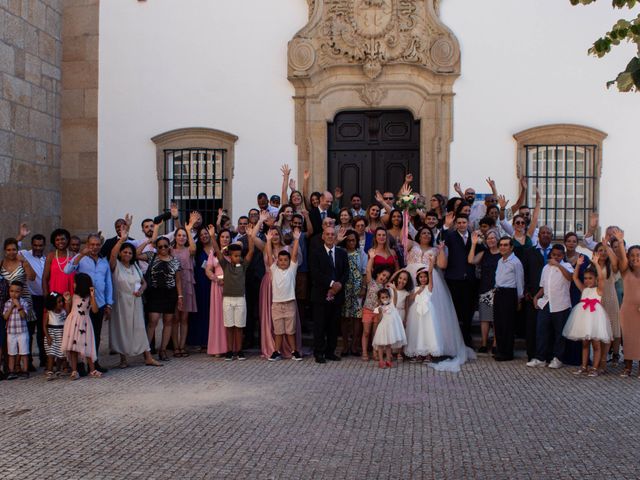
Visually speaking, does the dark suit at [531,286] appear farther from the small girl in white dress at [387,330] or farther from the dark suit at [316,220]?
the dark suit at [316,220]

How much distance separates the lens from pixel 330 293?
9.70m

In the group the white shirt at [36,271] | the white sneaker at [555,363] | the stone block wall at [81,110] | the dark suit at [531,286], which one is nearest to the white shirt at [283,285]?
the white shirt at [36,271]

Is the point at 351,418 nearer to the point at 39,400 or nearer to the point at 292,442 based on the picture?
the point at 292,442

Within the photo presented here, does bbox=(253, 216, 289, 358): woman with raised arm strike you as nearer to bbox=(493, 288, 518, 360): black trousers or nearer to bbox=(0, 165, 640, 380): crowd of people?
bbox=(0, 165, 640, 380): crowd of people

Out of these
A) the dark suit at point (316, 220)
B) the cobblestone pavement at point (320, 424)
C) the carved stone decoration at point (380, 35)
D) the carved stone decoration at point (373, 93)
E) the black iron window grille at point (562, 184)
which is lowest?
the cobblestone pavement at point (320, 424)

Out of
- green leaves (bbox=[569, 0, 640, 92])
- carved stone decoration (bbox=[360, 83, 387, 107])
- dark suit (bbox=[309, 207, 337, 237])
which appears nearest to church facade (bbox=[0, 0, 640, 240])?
carved stone decoration (bbox=[360, 83, 387, 107])

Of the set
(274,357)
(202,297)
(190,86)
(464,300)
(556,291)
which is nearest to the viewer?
(556,291)

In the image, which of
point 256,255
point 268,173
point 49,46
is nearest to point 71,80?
point 49,46

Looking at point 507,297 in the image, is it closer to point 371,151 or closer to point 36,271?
point 371,151

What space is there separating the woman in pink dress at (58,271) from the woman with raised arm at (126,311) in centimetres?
62

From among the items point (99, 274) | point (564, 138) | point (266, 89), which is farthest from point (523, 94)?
point (99, 274)

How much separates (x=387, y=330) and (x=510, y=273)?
1.70m

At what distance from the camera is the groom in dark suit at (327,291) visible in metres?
9.69

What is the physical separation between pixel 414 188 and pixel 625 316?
5299mm
